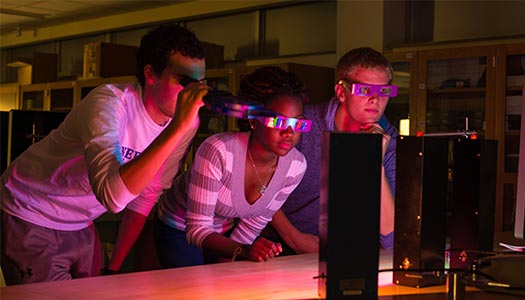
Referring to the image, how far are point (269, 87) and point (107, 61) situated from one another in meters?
5.40

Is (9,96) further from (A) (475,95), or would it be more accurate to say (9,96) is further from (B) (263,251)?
(B) (263,251)

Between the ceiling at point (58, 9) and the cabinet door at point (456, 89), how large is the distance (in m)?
3.50

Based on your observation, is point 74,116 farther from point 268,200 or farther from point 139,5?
point 139,5

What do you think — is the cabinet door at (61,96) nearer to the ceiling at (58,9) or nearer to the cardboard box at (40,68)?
the cardboard box at (40,68)

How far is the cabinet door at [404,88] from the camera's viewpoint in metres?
5.46

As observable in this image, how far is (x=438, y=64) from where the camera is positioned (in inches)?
214

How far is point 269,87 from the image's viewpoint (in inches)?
85.5

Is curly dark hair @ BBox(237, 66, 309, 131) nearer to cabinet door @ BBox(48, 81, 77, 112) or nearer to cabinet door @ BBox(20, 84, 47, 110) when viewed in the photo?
cabinet door @ BBox(48, 81, 77, 112)

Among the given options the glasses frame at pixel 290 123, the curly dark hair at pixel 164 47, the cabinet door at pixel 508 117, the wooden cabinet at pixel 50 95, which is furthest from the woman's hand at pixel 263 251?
the wooden cabinet at pixel 50 95

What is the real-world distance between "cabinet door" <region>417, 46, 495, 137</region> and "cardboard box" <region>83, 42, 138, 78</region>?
3.07 m

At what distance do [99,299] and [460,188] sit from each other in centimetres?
85

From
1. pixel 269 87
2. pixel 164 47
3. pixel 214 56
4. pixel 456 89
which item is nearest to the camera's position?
pixel 164 47

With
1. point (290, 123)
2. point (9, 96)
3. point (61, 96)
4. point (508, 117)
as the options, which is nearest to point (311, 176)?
point (290, 123)

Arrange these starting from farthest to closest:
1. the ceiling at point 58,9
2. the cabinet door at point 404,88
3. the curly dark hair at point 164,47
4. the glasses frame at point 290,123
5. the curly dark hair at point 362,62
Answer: the ceiling at point 58,9 < the cabinet door at point 404,88 < the curly dark hair at point 362,62 < the curly dark hair at point 164,47 < the glasses frame at point 290,123
